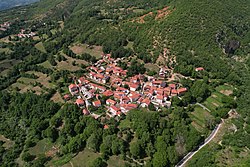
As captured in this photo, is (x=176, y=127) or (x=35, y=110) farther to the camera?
(x=35, y=110)

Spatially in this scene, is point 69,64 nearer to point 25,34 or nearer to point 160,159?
point 160,159

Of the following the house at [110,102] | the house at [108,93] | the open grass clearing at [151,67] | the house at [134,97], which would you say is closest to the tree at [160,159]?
the house at [134,97]

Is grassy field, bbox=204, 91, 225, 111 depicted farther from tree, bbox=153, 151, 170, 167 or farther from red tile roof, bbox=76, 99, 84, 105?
red tile roof, bbox=76, 99, 84, 105

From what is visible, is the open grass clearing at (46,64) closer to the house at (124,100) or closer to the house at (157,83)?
the house at (124,100)

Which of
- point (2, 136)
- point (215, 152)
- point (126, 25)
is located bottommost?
point (2, 136)

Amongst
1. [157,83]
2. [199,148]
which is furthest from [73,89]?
[199,148]

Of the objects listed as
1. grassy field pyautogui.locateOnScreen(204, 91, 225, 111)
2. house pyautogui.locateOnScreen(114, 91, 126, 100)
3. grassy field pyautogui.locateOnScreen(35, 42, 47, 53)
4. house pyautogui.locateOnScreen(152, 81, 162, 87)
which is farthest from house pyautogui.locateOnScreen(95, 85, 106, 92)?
grassy field pyautogui.locateOnScreen(35, 42, 47, 53)

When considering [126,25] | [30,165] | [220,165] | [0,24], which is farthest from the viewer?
[0,24]

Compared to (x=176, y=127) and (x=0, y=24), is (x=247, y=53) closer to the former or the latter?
(x=176, y=127)

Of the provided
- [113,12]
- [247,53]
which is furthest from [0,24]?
[247,53]
